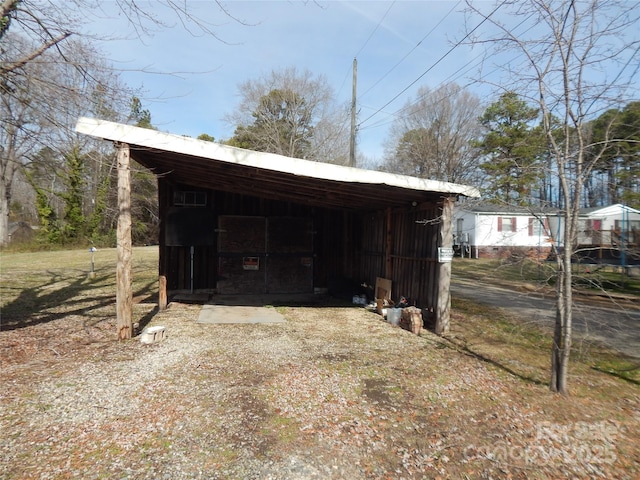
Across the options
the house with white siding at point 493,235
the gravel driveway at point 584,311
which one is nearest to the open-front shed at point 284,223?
the gravel driveway at point 584,311

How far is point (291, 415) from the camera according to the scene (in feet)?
11.3

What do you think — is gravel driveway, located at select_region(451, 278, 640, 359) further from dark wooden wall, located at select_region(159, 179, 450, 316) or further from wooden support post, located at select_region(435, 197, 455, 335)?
dark wooden wall, located at select_region(159, 179, 450, 316)

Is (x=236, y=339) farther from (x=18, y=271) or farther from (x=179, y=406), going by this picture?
(x=18, y=271)

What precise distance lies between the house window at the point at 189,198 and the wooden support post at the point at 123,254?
4399 mm

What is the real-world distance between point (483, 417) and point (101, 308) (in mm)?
7716

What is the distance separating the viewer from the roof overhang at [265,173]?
5449 millimetres

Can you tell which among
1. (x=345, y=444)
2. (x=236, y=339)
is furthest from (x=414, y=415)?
(x=236, y=339)

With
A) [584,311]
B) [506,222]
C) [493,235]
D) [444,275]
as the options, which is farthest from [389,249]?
[506,222]

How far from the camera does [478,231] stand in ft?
75.3

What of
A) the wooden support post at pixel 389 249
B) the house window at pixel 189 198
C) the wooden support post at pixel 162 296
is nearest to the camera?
the wooden support post at pixel 162 296

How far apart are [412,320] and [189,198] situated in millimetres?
6731

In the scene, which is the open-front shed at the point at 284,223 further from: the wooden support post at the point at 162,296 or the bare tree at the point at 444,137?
the bare tree at the point at 444,137

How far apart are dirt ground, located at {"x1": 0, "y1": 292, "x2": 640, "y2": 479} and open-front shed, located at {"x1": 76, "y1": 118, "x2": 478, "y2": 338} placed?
5.07 feet

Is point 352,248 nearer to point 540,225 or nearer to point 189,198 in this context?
point 189,198
